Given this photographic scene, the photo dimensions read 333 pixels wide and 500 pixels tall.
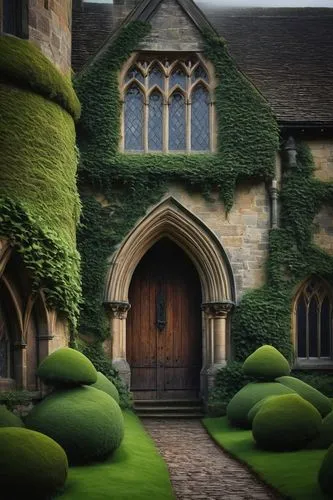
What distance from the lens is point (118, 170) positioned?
18047 mm

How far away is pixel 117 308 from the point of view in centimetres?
1783

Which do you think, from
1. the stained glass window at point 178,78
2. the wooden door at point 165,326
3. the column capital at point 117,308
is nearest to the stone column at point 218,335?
the wooden door at point 165,326

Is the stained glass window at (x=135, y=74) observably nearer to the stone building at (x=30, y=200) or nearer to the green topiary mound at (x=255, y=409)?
the stone building at (x=30, y=200)

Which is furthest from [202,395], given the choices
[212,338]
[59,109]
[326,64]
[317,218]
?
[326,64]

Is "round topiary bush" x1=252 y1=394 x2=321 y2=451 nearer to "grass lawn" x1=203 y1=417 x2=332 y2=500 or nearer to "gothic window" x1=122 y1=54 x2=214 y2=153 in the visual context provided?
"grass lawn" x1=203 y1=417 x2=332 y2=500

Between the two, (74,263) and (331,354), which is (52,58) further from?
(331,354)

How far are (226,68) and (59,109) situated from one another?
5.16m

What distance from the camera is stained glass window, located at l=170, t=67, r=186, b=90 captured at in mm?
18859

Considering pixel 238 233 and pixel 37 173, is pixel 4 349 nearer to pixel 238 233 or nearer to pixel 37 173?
pixel 37 173

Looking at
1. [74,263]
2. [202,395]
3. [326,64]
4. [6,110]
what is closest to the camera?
[6,110]

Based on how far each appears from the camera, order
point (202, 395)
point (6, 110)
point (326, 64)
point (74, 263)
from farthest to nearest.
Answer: point (326, 64) → point (202, 395) → point (74, 263) → point (6, 110)

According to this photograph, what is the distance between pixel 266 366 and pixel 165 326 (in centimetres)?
475

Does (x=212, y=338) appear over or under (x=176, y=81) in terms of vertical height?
under

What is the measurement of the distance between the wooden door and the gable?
4536 mm
